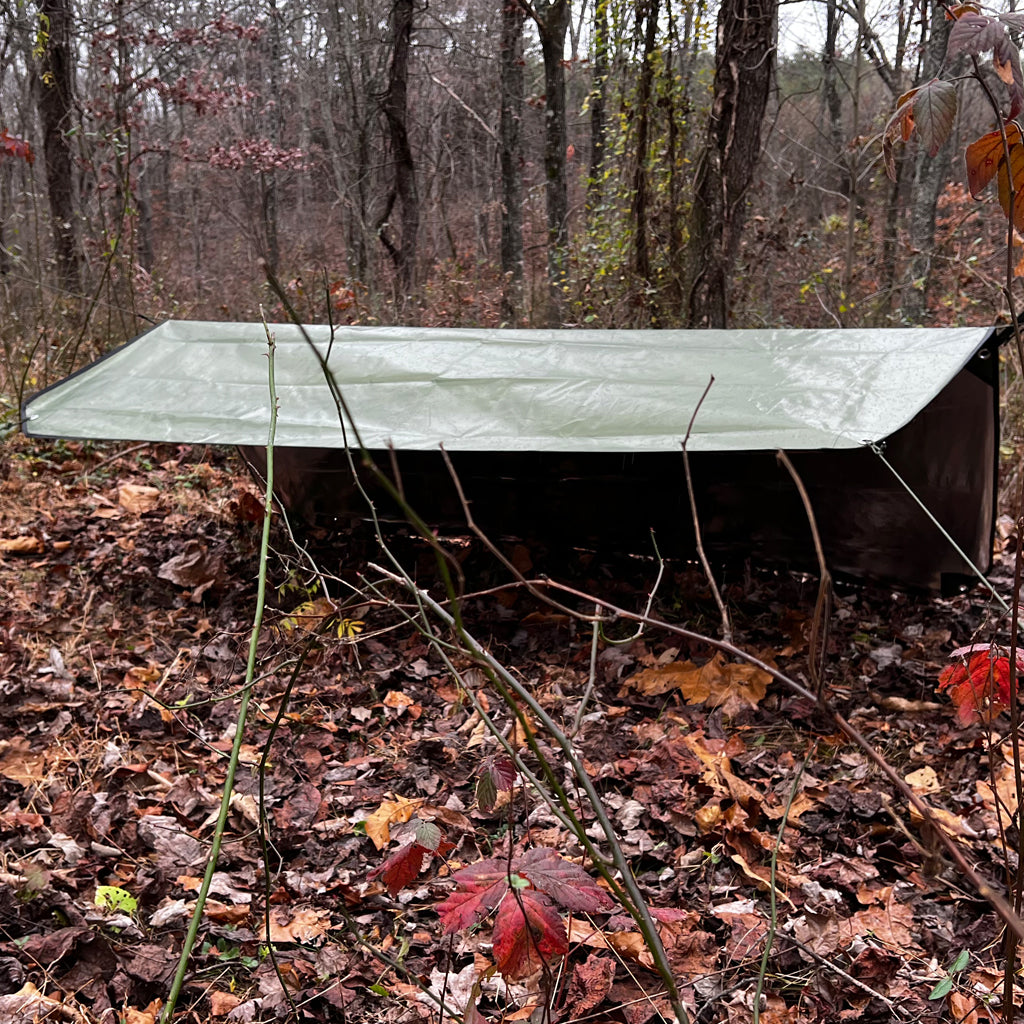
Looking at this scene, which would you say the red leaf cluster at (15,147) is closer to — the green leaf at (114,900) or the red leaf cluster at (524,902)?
the green leaf at (114,900)

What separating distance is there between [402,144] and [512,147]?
121cm

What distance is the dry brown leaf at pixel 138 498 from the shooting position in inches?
182

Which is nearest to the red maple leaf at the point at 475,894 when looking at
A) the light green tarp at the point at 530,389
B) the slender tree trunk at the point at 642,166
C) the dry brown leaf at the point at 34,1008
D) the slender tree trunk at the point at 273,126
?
the dry brown leaf at the point at 34,1008

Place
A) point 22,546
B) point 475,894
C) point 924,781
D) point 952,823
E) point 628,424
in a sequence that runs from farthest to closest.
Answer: point 22,546 → point 628,424 → point 924,781 → point 952,823 → point 475,894

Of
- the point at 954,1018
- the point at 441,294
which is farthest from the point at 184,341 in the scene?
the point at 441,294

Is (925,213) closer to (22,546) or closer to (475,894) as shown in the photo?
(22,546)

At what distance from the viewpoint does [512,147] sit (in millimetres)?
9625

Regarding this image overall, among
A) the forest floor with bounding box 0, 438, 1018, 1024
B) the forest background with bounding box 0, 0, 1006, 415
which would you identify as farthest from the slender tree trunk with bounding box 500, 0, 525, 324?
the forest floor with bounding box 0, 438, 1018, 1024

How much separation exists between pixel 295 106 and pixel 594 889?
23.3 metres

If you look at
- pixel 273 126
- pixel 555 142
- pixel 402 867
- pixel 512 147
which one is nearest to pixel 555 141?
pixel 555 142

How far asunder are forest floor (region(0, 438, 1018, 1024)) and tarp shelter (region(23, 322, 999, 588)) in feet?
1.11

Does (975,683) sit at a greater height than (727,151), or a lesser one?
lesser

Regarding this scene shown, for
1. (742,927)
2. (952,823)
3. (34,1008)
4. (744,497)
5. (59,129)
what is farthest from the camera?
(59,129)

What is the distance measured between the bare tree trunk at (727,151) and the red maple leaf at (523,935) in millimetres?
4998
